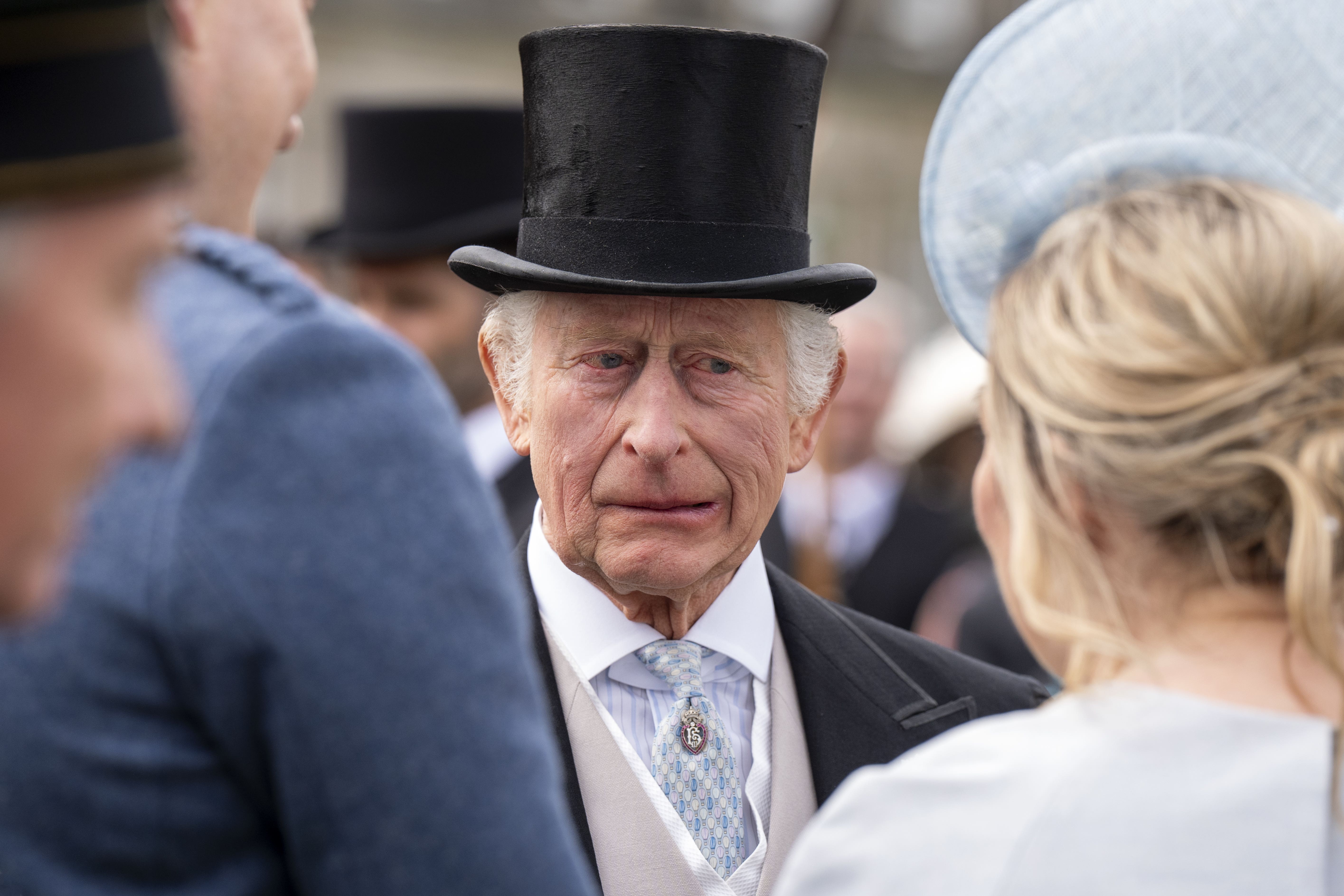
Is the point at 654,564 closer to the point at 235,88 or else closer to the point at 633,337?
the point at 633,337

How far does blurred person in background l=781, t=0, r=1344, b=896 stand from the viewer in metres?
1.36

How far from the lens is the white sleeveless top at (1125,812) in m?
1.34

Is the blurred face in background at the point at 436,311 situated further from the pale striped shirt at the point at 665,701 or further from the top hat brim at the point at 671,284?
the pale striped shirt at the point at 665,701

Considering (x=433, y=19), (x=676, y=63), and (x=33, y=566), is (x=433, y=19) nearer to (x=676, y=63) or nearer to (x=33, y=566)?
(x=676, y=63)

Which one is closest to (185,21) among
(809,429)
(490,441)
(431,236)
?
(809,429)

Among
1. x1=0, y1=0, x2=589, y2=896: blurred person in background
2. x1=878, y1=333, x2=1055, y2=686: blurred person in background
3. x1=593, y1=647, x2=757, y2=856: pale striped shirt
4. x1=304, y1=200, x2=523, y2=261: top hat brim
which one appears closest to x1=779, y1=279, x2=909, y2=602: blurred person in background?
x1=878, y1=333, x2=1055, y2=686: blurred person in background

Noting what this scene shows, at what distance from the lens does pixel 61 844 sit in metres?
1.17

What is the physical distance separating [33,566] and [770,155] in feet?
5.83

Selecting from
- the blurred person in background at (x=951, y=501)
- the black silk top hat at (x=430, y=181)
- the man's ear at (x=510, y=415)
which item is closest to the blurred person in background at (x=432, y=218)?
the black silk top hat at (x=430, y=181)

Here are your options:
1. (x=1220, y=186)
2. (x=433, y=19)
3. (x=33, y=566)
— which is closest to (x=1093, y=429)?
(x=1220, y=186)

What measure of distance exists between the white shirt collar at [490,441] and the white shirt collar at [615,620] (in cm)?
174

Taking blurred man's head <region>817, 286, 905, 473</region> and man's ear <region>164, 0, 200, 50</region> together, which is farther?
blurred man's head <region>817, 286, 905, 473</region>

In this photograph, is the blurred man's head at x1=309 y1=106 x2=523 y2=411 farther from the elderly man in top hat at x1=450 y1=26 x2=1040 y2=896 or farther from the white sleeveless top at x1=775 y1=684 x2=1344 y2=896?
the white sleeveless top at x1=775 y1=684 x2=1344 y2=896

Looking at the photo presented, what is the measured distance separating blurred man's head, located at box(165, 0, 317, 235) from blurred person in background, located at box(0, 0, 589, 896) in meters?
0.35
